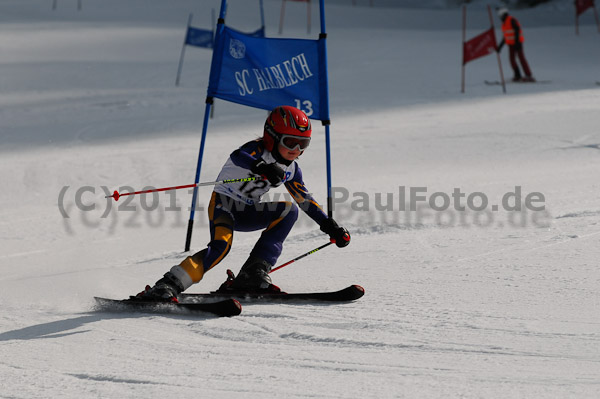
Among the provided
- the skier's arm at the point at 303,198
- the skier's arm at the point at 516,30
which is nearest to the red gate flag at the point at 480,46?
the skier's arm at the point at 516,30

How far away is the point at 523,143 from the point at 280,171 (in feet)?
20.4

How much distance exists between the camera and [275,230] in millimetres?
4598

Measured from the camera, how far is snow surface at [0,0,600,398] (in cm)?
332

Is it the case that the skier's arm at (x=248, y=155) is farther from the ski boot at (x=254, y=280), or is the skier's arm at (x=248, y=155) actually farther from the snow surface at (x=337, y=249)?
the snow surface at (x=337, y=249)

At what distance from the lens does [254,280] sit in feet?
14.8

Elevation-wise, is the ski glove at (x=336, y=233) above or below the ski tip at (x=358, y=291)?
above

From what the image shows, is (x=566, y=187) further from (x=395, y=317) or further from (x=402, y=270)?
(x=395, y=317)

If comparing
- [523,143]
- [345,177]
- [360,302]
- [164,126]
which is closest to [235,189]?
[360,302]

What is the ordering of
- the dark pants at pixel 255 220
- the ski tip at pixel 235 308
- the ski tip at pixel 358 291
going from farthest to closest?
the dark pants at pixel 255 220
the ski tip at pixel 358 291
the ski tip at pixel 235 308

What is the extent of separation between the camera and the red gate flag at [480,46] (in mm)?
13250

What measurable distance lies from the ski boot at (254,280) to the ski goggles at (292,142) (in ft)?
2.38

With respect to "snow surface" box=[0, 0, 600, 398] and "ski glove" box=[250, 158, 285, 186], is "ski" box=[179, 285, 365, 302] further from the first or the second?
"ski glove" box=[250, 158, 285, 186]

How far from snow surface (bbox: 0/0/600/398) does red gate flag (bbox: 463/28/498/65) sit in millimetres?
758
